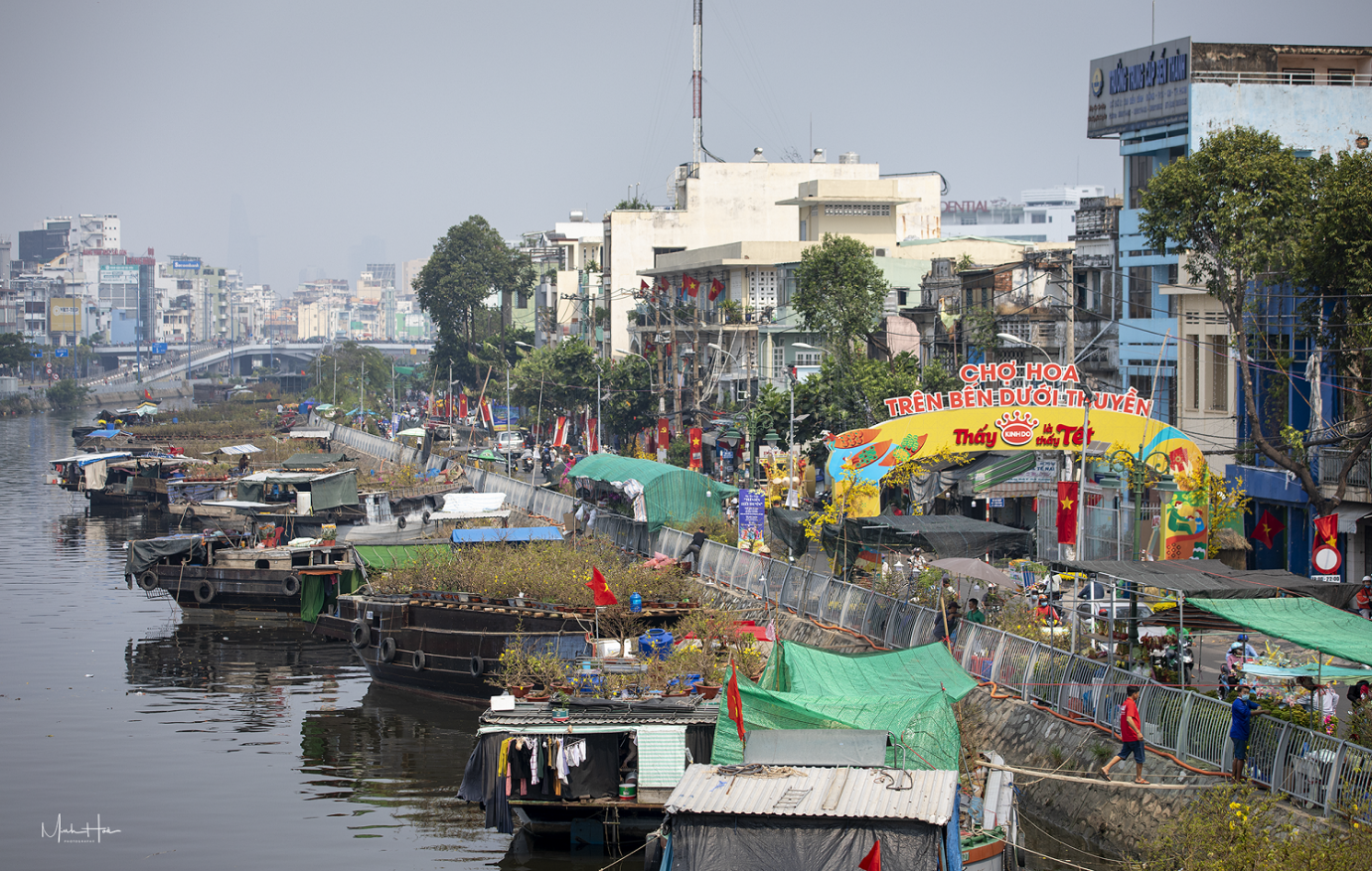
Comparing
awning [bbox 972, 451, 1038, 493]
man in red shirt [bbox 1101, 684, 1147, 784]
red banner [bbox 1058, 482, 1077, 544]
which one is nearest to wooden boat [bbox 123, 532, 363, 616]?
awning [bbox 972, 451, 1038, 493]

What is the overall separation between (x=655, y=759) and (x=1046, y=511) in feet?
69.9

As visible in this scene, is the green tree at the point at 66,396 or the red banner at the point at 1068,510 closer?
the red banner at the point at 1068,510

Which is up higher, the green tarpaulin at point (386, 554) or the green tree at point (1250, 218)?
the green tree at point (1250, 218)

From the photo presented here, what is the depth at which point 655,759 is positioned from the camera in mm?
20859

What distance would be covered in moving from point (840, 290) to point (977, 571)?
879 inches

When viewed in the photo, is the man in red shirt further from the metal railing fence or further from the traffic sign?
the traffic sign

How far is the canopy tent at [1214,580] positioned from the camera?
20750 mm

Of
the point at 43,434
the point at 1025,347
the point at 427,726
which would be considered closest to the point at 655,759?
the point at 427,726

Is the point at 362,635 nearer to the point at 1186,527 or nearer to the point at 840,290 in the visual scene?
the point at 1186,527

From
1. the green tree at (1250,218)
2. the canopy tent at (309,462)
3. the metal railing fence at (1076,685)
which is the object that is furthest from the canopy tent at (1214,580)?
the canopy tent at (309,462)

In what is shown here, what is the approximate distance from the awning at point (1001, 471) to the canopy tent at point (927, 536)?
4374mm

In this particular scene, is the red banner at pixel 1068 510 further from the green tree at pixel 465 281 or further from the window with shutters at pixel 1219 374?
the green tree at pixel 465 281

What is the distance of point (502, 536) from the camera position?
3609cm

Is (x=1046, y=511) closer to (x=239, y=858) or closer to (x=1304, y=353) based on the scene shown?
(x=1304, y=353)
